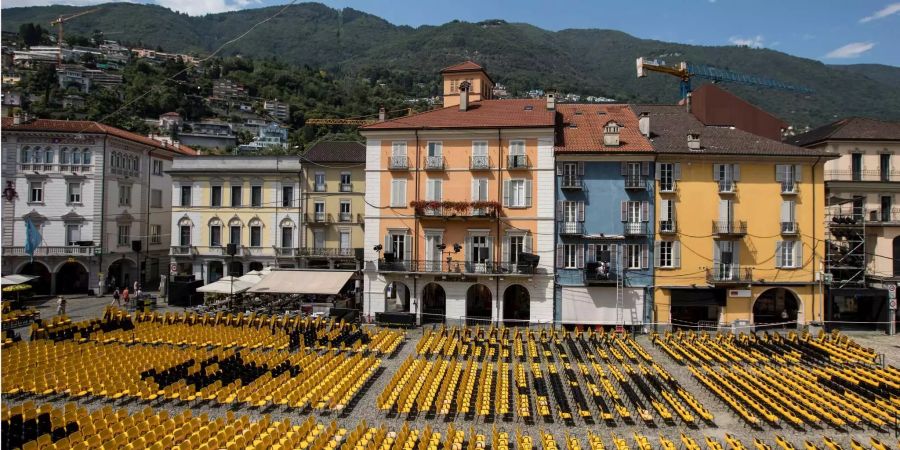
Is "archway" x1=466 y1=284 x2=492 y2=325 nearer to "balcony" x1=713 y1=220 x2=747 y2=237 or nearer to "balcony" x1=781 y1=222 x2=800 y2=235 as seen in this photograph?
"balcony" x1=713 y1=220 x2=747 y2=237

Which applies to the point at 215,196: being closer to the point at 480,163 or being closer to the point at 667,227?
the point at 480,163

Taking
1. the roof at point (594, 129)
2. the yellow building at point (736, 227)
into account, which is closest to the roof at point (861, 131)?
the yellow building at point (736, 227)

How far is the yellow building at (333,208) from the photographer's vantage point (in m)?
43.6

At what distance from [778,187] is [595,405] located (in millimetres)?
22170

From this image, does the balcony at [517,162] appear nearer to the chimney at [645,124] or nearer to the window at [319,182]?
the chimney at [645,124]

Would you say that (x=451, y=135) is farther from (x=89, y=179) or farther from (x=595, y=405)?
(x=89, y=179)

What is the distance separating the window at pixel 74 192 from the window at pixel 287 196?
16.4 meters

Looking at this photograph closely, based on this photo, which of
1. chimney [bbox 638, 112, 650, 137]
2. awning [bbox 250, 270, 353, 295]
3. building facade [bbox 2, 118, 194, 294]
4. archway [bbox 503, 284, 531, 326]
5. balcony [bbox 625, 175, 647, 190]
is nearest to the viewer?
balcony [bbox 625, 175, 647, 190]

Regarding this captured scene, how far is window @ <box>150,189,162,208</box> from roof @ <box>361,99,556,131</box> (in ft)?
90.9

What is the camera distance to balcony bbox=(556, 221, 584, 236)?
33.4m

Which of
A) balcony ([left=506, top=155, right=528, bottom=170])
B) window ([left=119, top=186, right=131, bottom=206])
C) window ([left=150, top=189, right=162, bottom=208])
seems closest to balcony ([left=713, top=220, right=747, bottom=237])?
balcony ([left=506, top=155, right=528, bottom=170])

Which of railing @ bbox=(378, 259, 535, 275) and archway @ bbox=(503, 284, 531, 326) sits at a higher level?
railing @ bbox=(378, 259, 535, 275)

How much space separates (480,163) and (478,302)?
10.2 meters

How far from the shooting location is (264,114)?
544 ft
